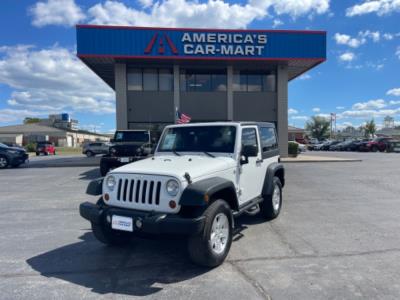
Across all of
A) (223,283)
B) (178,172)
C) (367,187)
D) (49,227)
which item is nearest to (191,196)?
(178,172)

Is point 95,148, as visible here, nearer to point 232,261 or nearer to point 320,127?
point 232,261

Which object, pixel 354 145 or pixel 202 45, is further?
pixel 354 145

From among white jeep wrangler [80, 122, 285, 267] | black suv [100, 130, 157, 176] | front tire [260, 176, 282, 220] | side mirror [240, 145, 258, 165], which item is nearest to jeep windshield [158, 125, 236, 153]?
white jeep wrangler [80, 122, 285, 267]

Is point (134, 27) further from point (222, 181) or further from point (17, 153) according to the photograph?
point (222, 181)

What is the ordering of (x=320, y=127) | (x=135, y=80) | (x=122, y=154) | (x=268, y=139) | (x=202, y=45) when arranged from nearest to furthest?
(x=268, y=139) < (x=122, y=154) < (x=202, y=45) < (x=135, y=80) < (x=320, y=127)

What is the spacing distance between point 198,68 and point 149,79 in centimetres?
367

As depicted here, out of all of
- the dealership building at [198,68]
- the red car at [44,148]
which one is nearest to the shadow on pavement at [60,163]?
the dealership building at [198,68]

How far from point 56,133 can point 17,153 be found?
65.0m

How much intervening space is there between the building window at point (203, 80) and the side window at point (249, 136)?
1738 centimetres

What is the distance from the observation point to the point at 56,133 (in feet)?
257

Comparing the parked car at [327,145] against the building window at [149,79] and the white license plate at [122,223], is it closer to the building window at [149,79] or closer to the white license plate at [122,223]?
the building window at [149,79]

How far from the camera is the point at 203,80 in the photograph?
22.8 metres

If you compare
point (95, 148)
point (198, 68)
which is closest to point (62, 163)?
point (95, 148)

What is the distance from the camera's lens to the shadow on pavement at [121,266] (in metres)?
3.63
